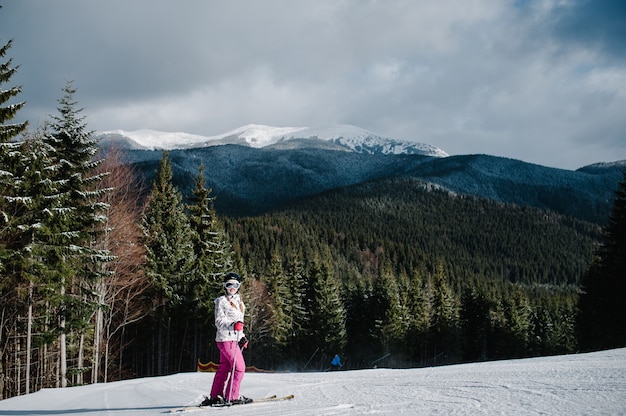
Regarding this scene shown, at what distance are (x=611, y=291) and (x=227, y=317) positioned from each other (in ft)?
100

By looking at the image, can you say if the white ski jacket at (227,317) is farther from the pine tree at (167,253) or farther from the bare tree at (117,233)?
the pine tree at (167,253)

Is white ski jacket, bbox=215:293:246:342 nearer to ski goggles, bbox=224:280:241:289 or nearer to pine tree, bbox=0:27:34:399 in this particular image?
ski goggles, bbox=224:280:241:289

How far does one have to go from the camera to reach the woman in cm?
789

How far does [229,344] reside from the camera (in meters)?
7.92

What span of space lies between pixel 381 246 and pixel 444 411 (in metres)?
156

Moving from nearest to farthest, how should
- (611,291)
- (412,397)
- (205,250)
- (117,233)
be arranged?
(412,397), (117,233), (611,291), (205,250)

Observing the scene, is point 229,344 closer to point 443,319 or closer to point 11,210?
point 11,210

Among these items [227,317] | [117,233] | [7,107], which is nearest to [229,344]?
[227,317]

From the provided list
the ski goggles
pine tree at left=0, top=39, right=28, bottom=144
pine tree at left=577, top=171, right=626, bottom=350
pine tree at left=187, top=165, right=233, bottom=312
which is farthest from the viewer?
pine tree at left=187, top=165, right=233, bottom=312

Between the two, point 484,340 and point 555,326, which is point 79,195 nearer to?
point 484,340

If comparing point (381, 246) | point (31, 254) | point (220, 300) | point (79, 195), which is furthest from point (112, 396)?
point (381, 246)

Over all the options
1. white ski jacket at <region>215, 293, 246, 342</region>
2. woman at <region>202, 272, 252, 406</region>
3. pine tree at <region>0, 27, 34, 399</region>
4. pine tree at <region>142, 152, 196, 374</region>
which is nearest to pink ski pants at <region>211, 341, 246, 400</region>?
woman at <region>202, 272, 252, 406</region>

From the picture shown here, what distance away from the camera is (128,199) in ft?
85.8

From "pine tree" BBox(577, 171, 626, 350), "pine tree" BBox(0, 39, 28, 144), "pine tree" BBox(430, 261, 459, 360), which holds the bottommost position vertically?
"pine tree" BBox(430, 261, 459, 360)
